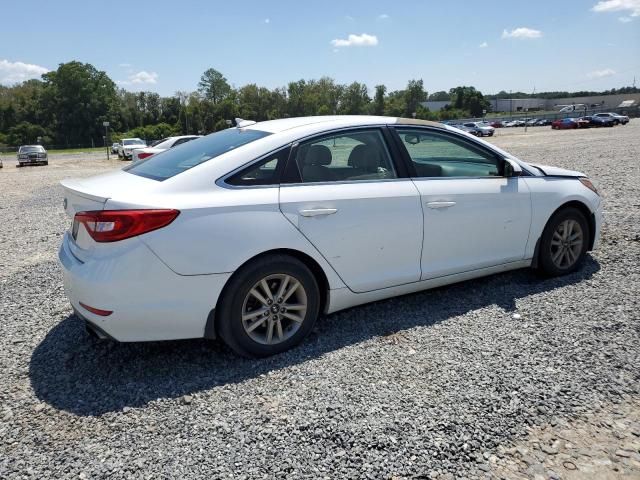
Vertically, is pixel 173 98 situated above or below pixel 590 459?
above

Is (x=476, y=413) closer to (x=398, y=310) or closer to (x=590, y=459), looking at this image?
(x=590, y=459)

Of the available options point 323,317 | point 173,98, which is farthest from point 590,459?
point 173,98

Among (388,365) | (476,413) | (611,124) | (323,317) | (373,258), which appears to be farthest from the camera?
(611,124)

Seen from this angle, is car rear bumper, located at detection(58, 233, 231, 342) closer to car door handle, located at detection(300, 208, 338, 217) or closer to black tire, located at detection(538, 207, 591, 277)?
car door handle, located at detection(300, 208, 338, 217)

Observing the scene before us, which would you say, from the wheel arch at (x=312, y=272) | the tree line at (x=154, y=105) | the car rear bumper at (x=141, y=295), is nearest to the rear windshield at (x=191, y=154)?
the car rear bumper at (x=141, y=295)

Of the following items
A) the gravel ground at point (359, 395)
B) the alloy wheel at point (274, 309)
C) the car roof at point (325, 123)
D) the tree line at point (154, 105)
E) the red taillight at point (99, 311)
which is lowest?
the gravel ground at point (359, 395)

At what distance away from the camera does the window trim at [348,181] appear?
3490 millimetres

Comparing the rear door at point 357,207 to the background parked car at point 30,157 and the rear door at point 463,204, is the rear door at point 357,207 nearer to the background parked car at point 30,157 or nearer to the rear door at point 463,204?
the rear door at point 463,204

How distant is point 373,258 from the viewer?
3.68 meters

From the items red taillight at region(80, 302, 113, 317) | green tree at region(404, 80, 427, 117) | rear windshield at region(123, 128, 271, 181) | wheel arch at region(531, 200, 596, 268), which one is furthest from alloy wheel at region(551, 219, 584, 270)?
green tree at region(404, 80, 427, 117)

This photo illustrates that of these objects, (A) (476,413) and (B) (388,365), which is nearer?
(A) (476,413)

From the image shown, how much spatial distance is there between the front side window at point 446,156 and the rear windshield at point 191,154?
48.6 inches

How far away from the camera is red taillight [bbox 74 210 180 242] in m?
2.96

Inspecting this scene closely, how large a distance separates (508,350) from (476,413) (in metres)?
0.83
